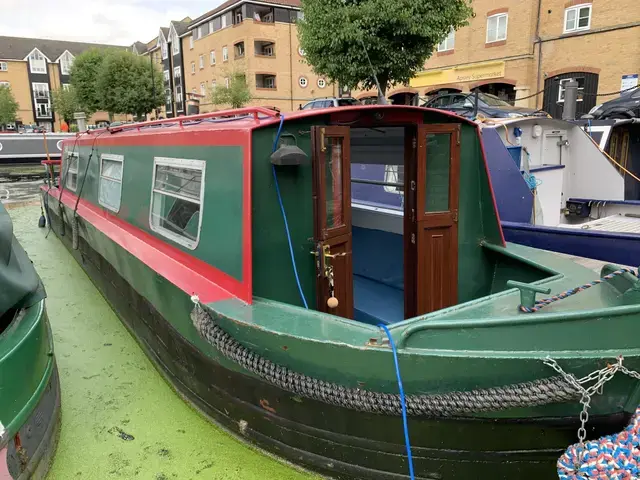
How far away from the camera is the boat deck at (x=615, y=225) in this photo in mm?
5763

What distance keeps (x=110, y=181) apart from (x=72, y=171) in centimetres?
254

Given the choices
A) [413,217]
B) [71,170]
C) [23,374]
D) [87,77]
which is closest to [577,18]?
[71,170]

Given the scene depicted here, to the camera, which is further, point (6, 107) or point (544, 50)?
point (6, 107)

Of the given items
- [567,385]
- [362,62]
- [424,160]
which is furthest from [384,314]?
→ [362,62]

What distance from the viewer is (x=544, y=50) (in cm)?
1959

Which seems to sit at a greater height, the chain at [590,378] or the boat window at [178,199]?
the boat window at [178,199]

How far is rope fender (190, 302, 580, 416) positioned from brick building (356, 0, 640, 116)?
1499 centimetres

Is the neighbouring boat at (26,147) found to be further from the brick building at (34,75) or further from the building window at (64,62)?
the building window at (64,62)

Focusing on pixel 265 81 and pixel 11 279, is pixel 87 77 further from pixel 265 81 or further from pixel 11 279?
pixel 11 279

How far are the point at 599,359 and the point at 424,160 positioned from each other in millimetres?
1819

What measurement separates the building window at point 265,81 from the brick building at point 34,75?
25.9 metres

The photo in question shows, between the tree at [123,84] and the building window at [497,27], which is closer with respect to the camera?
the building window at [497,27]

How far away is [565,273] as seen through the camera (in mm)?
3225

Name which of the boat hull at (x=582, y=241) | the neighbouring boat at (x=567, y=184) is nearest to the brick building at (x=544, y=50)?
the neighbouring boat at (x=567, y=184)
